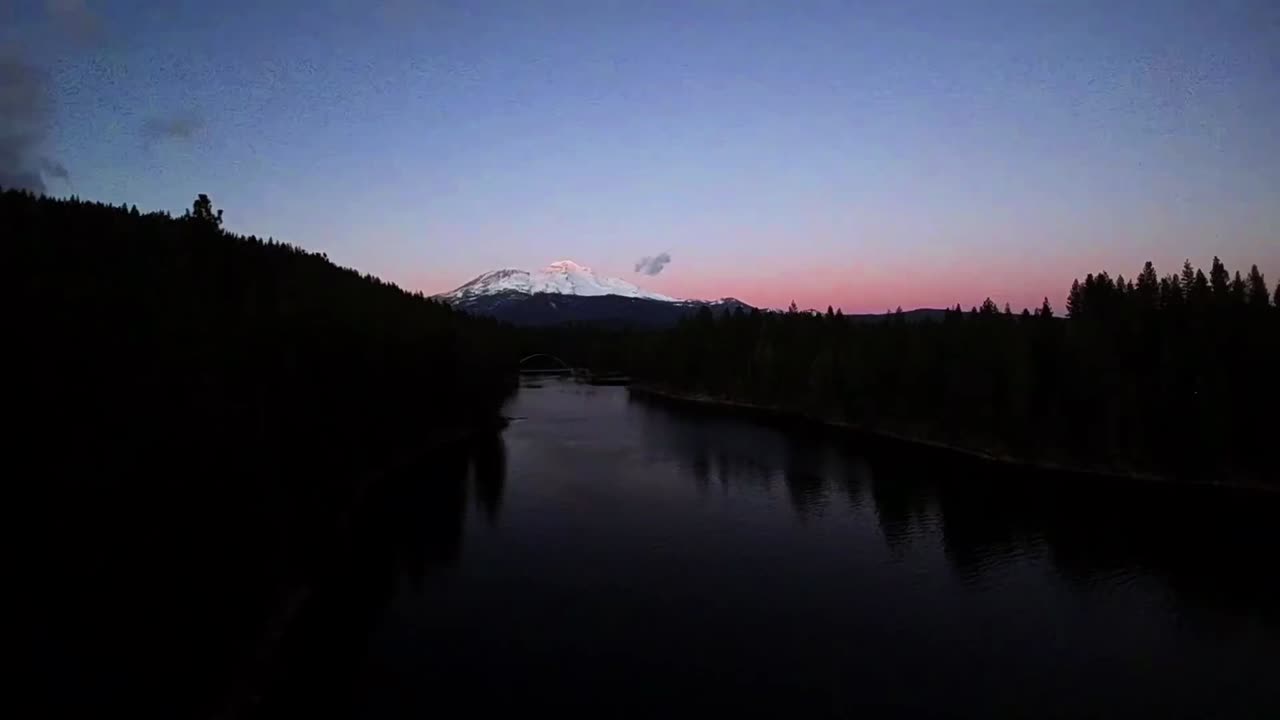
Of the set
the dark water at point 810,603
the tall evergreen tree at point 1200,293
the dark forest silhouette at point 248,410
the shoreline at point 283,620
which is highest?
the tall evergreen tree at point 1200,293

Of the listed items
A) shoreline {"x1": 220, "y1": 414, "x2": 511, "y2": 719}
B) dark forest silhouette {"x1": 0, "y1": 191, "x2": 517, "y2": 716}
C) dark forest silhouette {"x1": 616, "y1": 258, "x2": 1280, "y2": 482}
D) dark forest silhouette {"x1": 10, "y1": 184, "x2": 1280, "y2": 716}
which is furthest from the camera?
dark forest silhouette {"x1": 616, "y1": 258, "x2": 1280, "y2": 482}

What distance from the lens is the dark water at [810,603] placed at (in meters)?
20.2

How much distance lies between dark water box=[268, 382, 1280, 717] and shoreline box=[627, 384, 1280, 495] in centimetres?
258

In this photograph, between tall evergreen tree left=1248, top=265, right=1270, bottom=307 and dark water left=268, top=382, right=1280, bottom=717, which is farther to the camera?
tall evergreen tree left=1248, top=265, right=1270, bottom=307

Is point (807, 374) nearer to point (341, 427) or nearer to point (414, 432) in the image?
point (414, 432)

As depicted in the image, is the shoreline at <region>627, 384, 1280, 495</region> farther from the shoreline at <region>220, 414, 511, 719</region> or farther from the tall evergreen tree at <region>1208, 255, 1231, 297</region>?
the shoreline at <region>220, 414, 511, 719</region>

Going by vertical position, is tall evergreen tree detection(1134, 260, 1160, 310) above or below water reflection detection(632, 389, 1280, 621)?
above

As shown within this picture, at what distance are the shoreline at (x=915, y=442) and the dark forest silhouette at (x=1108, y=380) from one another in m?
0.52

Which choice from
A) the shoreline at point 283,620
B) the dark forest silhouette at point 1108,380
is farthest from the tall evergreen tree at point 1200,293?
the shoreline at point 283,620

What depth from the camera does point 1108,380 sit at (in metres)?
49.8

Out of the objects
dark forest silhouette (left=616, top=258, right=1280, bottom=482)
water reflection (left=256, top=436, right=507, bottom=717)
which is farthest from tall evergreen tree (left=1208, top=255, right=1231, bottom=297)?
water reflection (left=256, top=436, right=507, bottom=717)

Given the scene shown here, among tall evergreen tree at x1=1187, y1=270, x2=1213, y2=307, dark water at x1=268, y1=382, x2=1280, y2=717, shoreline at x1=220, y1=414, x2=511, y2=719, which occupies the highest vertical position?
tall evergreen tree at x1=1187, y1=270, x2=1213, y2=307

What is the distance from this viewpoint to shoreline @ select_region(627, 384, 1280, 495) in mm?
45747

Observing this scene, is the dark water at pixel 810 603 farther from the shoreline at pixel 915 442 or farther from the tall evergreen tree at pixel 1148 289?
A: the tall evergreen tree at pixel 1148 289
